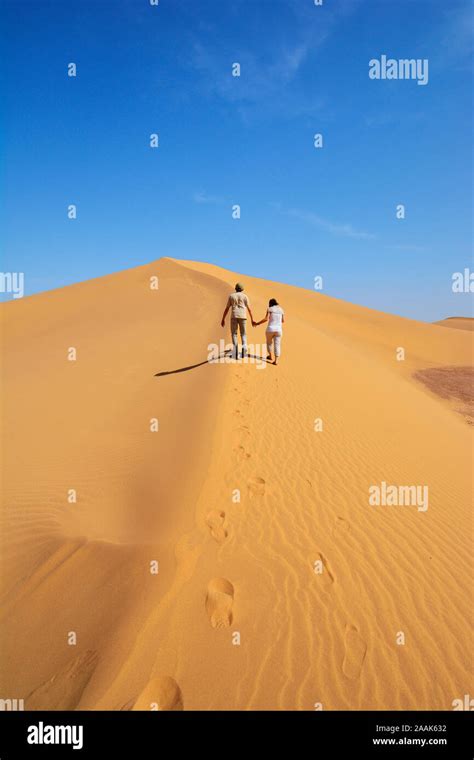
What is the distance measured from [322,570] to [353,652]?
90 cm

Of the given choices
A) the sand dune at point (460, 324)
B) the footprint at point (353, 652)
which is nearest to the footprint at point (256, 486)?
the footprint at point (353, 652)

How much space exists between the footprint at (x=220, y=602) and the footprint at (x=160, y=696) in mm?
601

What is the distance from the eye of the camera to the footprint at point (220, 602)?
3.56 meters

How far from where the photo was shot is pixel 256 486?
567 centimetres

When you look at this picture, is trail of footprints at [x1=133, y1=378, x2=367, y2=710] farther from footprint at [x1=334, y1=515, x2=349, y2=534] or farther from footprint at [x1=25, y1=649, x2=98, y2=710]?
footprint at [x1=25, y1=649, x2=98, y2=710]

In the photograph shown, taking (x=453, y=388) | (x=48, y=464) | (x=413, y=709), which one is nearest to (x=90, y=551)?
(x=48, y=464)

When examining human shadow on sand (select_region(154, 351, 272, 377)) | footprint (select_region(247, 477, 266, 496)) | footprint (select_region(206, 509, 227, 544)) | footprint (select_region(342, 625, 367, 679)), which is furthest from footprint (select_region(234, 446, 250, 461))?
human shadow on sand (select_region(154, 351, 272, 377))

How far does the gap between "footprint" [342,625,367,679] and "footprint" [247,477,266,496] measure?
2.16 meters

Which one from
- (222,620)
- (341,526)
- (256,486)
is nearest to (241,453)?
(256,486)

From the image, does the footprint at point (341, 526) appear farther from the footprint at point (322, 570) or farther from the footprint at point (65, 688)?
the footprint at point (65, 688)

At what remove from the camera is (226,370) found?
32.8 feet

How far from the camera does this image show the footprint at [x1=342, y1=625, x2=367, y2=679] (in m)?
3.29
